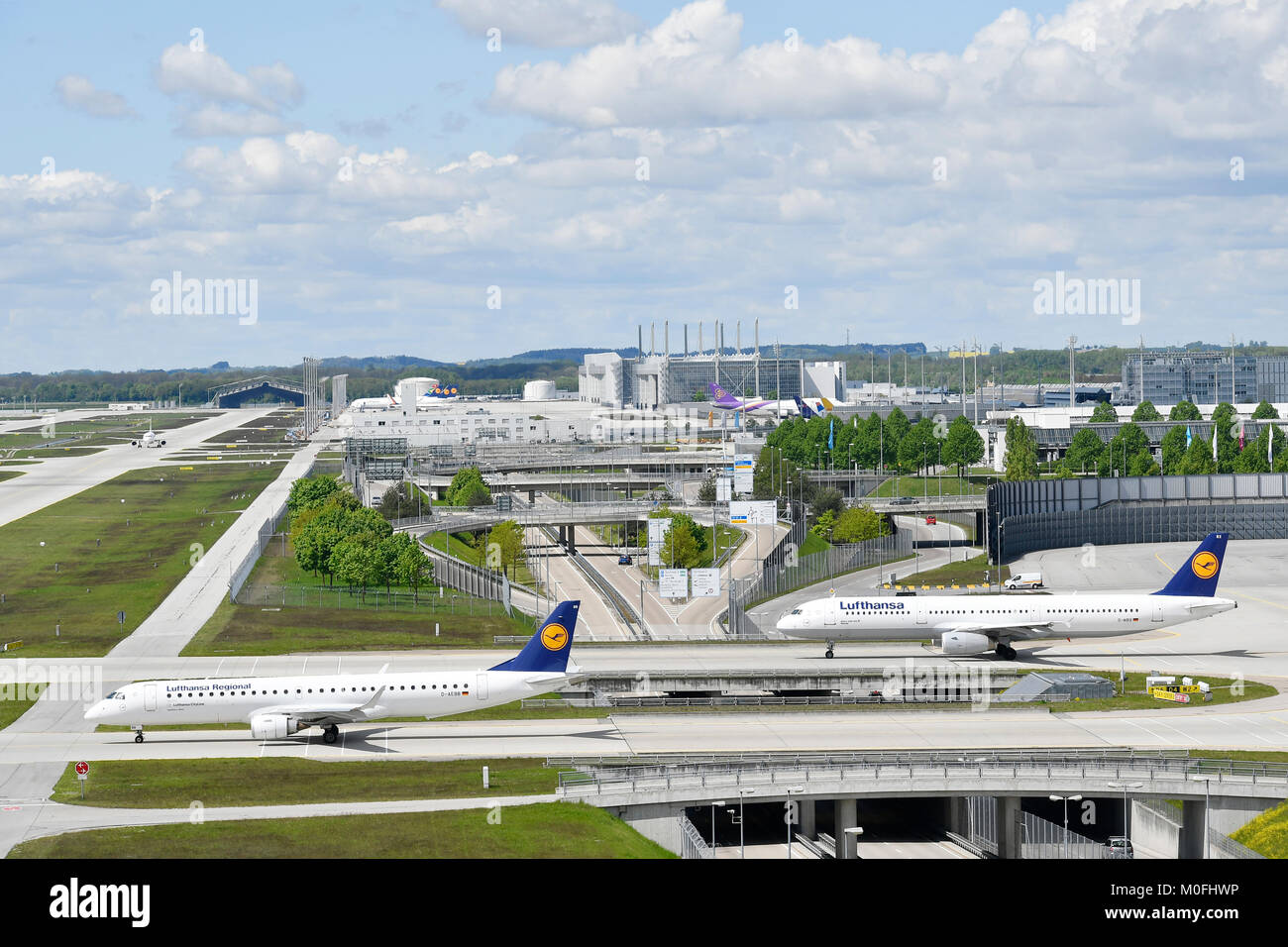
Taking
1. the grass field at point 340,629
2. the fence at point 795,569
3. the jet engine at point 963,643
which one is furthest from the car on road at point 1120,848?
the grass field at point 340,629

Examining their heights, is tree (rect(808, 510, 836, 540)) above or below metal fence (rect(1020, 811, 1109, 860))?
above

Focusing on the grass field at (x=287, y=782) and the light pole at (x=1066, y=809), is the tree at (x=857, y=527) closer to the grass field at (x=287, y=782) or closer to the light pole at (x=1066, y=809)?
the light pole at (x=1066, y=809)

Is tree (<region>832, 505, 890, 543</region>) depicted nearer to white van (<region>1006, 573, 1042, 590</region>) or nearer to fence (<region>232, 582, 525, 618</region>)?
white van (<region>1006, 573, 1042, 590</region>)

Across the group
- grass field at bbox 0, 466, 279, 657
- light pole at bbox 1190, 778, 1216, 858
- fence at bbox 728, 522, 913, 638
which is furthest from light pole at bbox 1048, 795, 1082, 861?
grass field at bbox 0, 466, 279, 657

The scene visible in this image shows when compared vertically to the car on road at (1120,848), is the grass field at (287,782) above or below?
above

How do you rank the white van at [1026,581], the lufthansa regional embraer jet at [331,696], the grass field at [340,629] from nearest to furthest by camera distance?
1. the lufthansa regional embraer jet at [331,696]
2. the grass field at [340,629]
3. the white van at [1026,581]

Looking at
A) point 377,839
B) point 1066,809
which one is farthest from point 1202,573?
point 377,839
